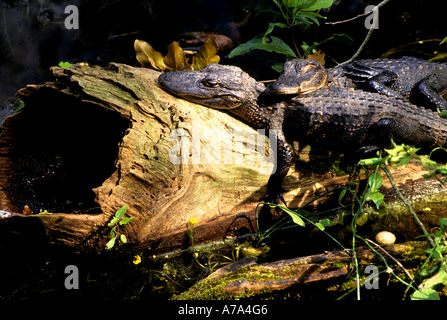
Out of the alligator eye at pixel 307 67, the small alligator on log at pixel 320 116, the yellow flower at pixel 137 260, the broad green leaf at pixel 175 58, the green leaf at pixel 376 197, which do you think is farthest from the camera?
the broad green leaf at pixel 175 58

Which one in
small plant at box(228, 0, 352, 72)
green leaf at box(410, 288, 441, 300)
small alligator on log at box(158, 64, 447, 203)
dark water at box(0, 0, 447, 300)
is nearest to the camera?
green leaf at box(410, 288, 441, 300)

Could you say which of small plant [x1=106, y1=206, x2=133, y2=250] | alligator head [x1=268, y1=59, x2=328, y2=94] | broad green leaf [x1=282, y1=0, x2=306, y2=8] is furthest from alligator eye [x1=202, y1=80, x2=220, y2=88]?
broad green leaf [x1=282, y1=0, x2=306, y2=8]

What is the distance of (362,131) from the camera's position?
3.41 meters

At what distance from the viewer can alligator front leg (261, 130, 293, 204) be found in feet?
11.0

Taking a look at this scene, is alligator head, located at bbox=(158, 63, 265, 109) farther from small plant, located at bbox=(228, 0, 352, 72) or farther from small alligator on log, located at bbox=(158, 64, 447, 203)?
small plant, located at bbox=(228, 0, 352, 72)

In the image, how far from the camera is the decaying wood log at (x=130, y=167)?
9.41ft

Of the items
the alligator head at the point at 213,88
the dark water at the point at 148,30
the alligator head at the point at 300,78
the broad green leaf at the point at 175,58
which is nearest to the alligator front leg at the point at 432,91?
the alligator head at the point at 300,78

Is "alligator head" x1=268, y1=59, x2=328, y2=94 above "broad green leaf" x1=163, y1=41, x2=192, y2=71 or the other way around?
the other way around

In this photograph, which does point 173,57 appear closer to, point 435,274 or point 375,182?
point 375,182

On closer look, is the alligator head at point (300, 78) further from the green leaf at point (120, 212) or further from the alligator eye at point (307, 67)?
the green leaf at point (120, 212)

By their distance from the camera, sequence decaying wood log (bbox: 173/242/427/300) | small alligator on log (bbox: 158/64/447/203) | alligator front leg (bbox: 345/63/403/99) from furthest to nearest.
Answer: alligator front leg (bbox: 345/63/403/99) → small alligator on log (bbox: 158/64/447/203) → decaying wood log (bbox: 173/242/427/300)

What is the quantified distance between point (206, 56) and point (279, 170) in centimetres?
164

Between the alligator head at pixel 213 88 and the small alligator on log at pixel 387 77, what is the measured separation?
0.37 metres
